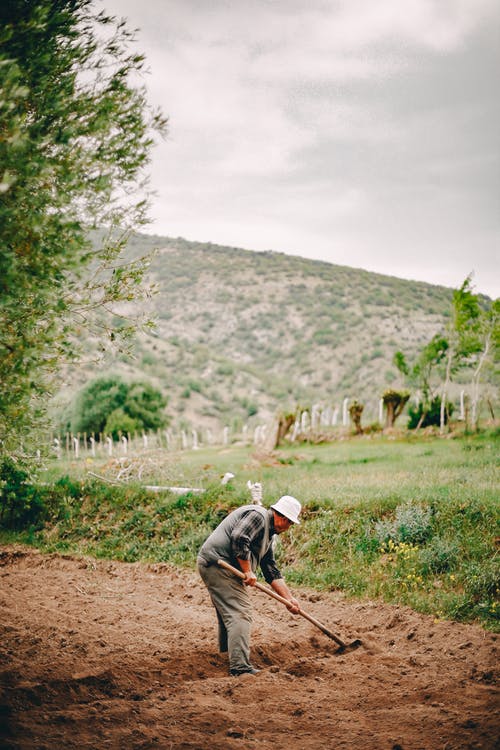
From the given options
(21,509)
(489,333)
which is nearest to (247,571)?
(21,509)

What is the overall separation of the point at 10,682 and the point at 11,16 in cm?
659

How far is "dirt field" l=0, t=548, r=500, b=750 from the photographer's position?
4.89 m

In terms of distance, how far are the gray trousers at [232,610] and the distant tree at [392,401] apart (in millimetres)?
16167

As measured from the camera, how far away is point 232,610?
6523mm

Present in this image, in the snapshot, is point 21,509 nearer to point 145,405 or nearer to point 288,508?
point 288,508

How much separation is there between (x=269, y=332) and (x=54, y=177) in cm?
5427

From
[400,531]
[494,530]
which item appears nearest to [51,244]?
[400,531]

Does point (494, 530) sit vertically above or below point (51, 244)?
below

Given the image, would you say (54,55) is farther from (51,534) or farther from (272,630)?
(51,534)

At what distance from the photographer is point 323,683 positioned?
19.8 ft

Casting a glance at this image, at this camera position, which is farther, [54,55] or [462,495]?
[462,495]

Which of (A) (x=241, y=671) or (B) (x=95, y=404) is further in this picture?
(B) (x=95, y=404)

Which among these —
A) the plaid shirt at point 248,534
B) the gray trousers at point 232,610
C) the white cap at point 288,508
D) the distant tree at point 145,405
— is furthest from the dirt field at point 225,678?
the distant tree at point 145,405

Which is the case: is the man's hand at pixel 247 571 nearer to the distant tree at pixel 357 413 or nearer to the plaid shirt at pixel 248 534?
the plaid shirt at pixel 248 534
